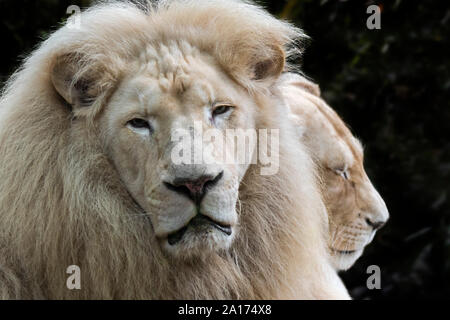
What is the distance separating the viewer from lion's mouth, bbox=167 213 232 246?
8.60ft

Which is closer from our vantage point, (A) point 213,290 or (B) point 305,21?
(A) point 213,290

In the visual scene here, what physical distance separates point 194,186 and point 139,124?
1.20 feet

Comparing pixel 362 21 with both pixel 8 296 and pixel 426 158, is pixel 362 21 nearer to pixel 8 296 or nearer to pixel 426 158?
pixel 426 158

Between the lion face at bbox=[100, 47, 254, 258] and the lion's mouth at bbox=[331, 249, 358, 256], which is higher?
the lion face at bbox=[100, 47, 254, 258]

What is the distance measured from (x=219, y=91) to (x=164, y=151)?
340 millimetres

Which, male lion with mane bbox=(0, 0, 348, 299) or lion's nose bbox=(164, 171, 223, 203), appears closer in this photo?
lion's nose bbox=(164, 171, 223, 203)

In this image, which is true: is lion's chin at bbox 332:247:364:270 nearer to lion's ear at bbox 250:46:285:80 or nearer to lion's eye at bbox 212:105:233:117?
lion's ear at bbox 250:46:285:80

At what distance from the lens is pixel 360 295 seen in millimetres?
6586

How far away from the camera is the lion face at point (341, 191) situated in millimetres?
3744

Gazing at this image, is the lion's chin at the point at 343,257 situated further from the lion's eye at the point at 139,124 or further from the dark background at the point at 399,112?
the dark background at the point at 399,112

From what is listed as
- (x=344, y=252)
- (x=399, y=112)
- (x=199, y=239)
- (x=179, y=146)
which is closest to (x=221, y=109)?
(x=179, y=146)

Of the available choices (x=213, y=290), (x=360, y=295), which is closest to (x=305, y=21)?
(x=360, y=295)

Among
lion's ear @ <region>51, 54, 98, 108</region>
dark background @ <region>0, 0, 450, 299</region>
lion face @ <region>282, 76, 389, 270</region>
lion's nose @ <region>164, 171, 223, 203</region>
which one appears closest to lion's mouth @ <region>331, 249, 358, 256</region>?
lion face @ <region>282, 76, 389, 270</region>

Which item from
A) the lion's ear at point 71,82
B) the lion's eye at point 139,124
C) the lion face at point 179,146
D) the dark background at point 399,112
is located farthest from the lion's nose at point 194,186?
the dark background at point 399,112
